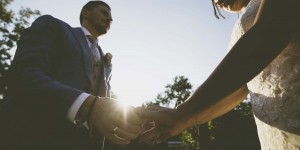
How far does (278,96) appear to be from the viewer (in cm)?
172

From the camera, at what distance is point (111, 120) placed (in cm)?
194

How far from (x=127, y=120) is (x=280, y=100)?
132cm

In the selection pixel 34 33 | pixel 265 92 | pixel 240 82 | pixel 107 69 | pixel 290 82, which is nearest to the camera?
pixel 240 82

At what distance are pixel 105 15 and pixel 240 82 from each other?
125 inches

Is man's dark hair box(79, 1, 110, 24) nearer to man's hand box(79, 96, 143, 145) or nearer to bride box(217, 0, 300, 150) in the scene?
man's hand box(79, 96, 143, 145)

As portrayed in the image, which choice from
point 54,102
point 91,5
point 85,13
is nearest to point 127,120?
point 54,102

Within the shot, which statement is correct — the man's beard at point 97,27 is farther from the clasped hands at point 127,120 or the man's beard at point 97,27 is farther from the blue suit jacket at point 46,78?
the clasped hands at point 127,120

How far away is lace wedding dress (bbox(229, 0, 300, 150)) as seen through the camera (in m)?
1.58

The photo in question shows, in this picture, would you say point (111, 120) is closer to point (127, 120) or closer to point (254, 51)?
point (127, 120)

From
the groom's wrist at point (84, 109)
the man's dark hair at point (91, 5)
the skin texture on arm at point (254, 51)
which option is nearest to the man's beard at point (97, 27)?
the man's dark hair at point (91, 5)

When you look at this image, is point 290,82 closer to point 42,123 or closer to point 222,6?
point 222,6

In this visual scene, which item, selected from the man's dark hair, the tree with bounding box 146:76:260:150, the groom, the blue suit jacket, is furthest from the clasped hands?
the tree with bounding box 146:76:260:150

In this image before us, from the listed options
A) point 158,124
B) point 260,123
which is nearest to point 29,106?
point 158,124

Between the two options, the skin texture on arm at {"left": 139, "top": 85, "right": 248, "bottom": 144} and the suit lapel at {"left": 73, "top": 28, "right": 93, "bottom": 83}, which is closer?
the skin texture on arm at {"left": 139, "top": 85, "right": 248, "bottom": 144}
